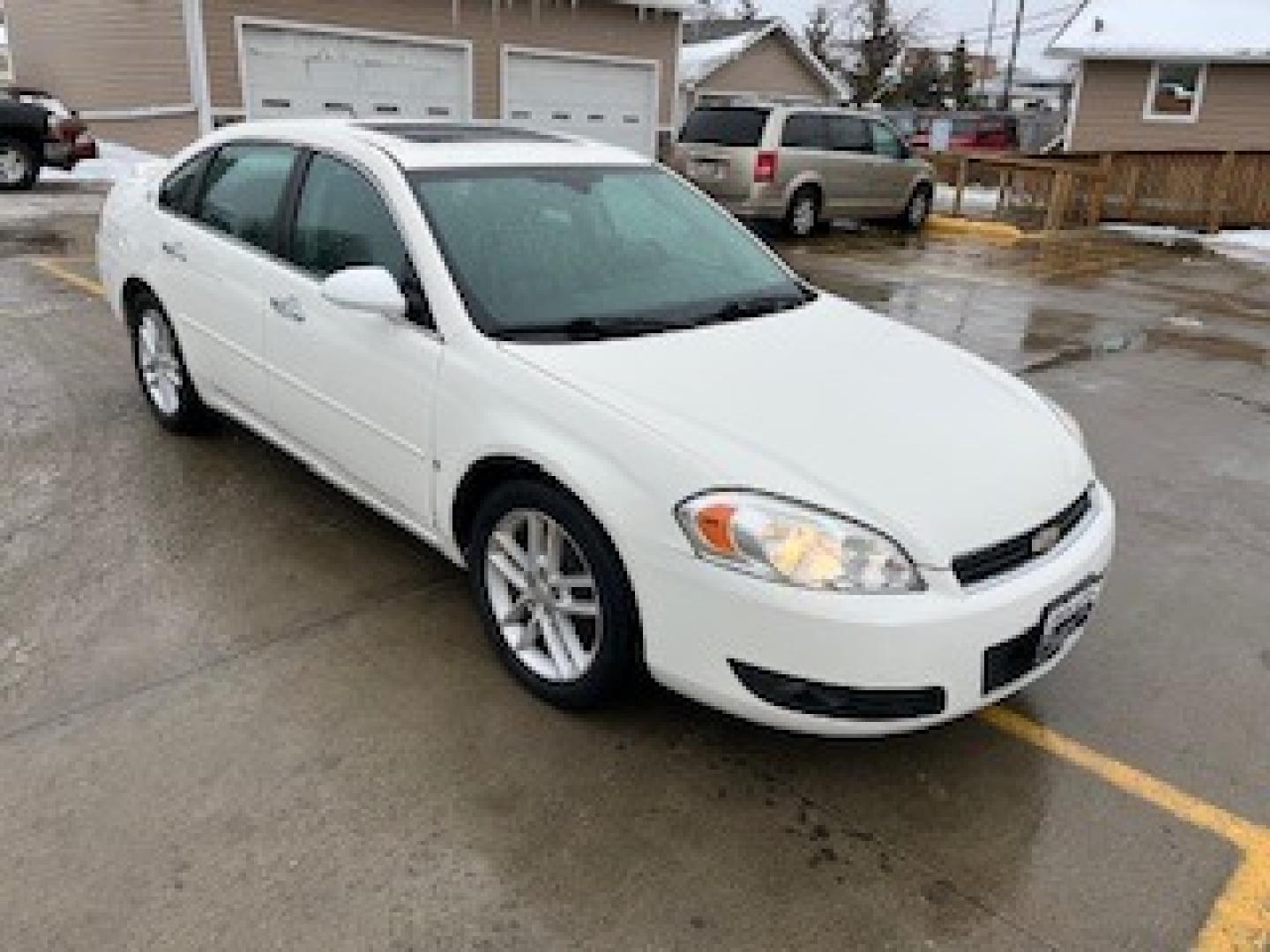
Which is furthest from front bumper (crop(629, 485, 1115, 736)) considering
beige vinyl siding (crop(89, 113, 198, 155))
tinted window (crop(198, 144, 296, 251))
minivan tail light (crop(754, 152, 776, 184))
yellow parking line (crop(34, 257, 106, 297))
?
beige vinyl siding (crop(89, 113, 198, 155))

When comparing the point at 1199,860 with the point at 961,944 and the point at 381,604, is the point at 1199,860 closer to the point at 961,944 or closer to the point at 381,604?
the point at 961,944

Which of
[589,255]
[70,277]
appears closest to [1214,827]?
[589,255]

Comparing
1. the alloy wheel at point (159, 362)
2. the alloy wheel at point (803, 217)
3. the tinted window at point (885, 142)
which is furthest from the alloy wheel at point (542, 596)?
the tinted window at point (885, 142)

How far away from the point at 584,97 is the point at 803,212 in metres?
7.38

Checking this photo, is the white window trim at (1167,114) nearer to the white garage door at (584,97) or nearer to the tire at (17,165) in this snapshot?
the white garage door at (584,97)

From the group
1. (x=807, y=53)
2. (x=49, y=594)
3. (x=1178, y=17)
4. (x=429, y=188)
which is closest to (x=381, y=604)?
(x=49, y=594)

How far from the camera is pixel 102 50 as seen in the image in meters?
18.5

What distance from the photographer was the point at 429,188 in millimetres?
3635

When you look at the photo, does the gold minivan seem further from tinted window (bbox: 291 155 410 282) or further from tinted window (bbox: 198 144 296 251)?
tinted window (bbox: 291 155 410 282)

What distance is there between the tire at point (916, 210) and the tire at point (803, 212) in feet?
7.21

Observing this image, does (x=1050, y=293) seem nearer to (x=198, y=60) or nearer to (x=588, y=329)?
(x=588, y=329)

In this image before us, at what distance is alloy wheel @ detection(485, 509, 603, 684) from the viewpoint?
3.11 metres

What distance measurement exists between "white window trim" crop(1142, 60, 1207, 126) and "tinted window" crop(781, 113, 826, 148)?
35.8 feet

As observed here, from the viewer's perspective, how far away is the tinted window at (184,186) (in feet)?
15.7
